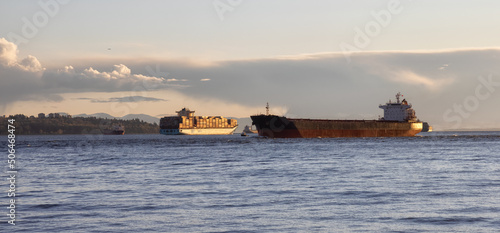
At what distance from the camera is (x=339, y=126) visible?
137500mm

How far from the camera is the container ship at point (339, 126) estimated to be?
127125 millimetres

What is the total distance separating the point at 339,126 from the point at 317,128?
322 inches

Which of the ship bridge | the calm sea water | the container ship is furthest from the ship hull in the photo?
the calm sea water

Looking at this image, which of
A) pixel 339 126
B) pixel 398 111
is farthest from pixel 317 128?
pixel 398 111

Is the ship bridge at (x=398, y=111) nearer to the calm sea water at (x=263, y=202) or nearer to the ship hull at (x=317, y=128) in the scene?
the ship hull at (x=317, y=128)

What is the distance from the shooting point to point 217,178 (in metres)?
34.1

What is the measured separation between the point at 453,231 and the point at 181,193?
1348cm

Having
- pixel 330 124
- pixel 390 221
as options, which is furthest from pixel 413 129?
pixel 390 221

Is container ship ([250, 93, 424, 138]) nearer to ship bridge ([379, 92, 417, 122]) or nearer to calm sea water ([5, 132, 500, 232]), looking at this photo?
ship bridge ([379, 92, 417, 122])

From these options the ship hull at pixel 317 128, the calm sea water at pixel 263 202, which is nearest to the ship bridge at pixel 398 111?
the ship hull at pixel 317 128

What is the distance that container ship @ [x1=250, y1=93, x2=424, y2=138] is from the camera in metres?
127

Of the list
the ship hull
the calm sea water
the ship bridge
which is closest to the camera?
the calm sea water

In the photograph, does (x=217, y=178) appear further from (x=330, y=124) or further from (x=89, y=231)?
(x=330, y=124)

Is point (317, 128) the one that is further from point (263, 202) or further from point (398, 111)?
point (263, 202)
